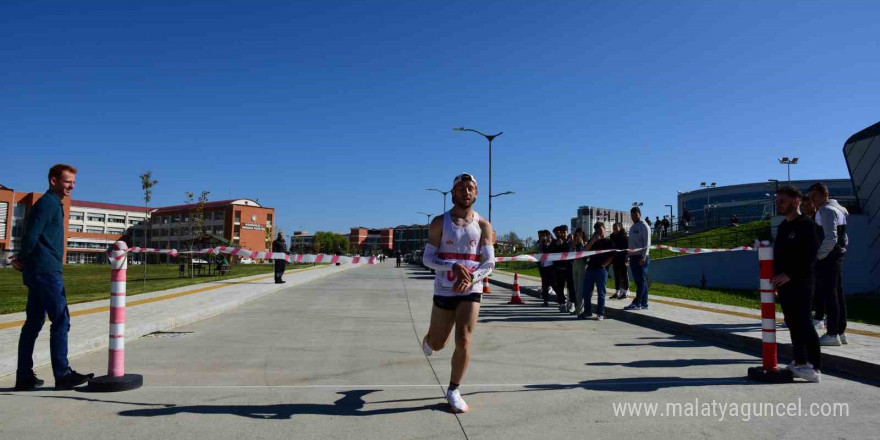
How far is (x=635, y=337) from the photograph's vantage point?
28.1ft

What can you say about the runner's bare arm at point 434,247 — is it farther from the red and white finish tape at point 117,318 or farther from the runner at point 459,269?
the red and white finish tape at point 117,318

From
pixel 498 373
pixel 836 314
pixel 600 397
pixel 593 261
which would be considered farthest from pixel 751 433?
pixel 593 261

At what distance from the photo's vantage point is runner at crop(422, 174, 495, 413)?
4414mm

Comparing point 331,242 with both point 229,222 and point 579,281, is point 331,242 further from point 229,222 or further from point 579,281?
point 579,281

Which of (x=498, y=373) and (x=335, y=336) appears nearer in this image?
(x=498, y=373)

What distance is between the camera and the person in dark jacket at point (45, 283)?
4809 mm

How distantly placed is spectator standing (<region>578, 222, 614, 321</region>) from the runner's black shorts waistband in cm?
669

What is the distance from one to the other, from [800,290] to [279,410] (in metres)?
4.91

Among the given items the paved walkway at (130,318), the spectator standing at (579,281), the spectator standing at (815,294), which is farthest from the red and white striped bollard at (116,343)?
the spectator standing at (579,281)

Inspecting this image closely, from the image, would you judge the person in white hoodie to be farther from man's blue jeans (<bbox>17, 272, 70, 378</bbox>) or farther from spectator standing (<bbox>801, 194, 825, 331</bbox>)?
man's blue jeans (<bbox>17, 272, 70, 378</bbox>)

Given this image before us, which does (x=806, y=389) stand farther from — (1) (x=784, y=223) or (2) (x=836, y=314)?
(2) (x=836, y=314)

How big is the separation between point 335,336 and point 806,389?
5.96m

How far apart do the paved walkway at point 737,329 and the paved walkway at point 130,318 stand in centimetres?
832

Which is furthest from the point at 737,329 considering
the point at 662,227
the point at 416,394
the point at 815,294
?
the point at 662,227
